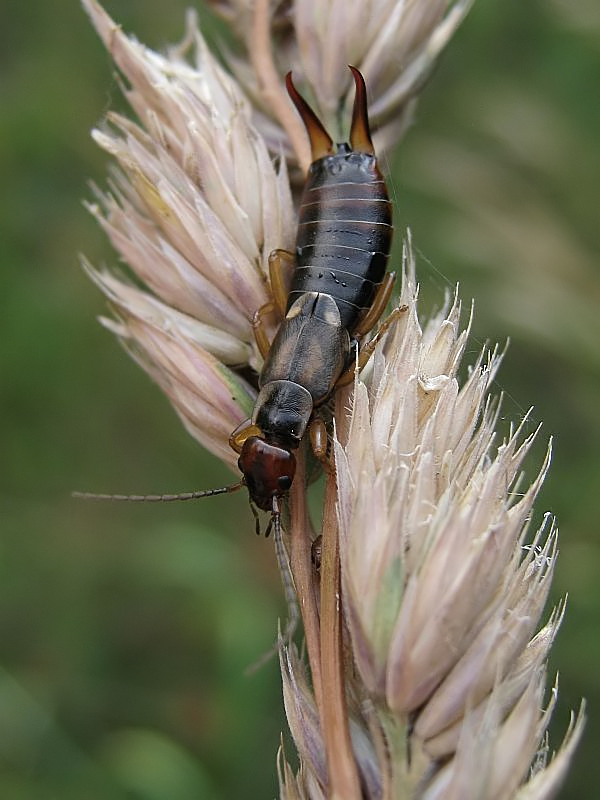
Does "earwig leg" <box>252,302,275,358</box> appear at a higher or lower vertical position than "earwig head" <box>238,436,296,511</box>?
higher

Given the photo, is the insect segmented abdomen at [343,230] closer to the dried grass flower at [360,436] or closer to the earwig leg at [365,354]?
the dried grass flower at [360,436]

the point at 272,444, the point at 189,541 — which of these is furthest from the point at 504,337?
the point at 272,444

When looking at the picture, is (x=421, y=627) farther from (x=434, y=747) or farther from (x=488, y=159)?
(x=488, y=159)

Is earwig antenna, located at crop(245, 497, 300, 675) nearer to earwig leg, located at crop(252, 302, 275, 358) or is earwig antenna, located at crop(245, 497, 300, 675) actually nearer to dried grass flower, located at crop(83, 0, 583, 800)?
dried grass flower, located at crop(83, 0, 583, 800)

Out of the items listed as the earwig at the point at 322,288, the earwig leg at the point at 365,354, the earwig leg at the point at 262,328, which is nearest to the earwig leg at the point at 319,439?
the earwig at the point at 322,288

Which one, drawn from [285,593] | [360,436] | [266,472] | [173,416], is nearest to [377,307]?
[266,472]

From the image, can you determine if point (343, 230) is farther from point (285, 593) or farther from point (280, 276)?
point (285, 593)

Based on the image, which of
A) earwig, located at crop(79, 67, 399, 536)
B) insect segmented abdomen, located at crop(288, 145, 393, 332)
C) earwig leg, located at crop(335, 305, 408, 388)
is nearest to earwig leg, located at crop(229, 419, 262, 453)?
earwig, located at crop(79, 67, 399, 536)
